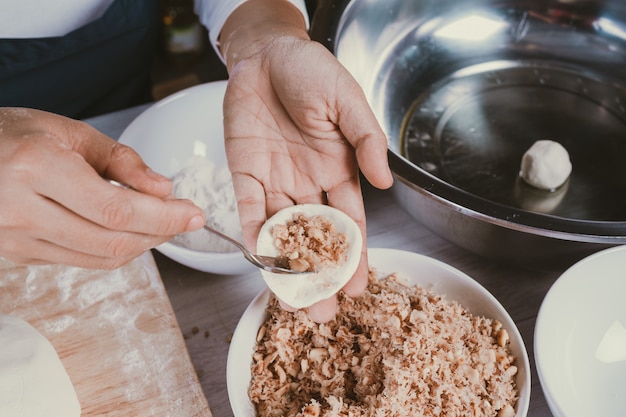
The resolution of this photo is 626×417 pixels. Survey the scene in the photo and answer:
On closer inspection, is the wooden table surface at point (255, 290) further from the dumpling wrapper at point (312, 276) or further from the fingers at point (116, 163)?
the fingers at point (116, 163)

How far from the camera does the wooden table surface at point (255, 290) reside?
109cm

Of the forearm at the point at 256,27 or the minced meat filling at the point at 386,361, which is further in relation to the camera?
the forearm at the point at 256,27

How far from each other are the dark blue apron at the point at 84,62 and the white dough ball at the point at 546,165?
1.04 m

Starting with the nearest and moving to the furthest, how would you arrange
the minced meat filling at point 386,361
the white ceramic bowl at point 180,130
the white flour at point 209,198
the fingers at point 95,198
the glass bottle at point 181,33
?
the fingers at point 95,198, the minced meat filling at point 386,361, the white flour at point 209,198, the white ceramic bowl at point 180,130, the glass bottle at point 181,33

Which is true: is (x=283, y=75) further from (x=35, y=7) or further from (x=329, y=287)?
(x=35, y=7)

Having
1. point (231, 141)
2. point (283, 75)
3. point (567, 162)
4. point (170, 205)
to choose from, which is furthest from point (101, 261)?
point (567, 162)

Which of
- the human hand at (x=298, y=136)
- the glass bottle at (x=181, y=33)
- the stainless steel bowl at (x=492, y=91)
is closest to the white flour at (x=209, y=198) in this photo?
the human hand at (x=298, y=136)

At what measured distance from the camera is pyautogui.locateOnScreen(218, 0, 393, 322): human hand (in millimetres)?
1000

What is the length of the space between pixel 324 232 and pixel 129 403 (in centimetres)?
45

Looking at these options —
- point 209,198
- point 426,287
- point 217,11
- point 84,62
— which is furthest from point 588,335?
point 84,62

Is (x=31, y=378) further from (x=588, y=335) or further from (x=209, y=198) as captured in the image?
(x=588, y=335)

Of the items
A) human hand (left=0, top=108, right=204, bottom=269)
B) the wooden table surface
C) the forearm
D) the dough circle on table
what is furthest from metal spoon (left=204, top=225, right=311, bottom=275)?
the forearm

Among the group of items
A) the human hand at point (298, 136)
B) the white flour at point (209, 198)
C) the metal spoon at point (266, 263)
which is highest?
the human hand at point (298, 136)

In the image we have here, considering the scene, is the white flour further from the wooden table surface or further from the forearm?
the forearm
